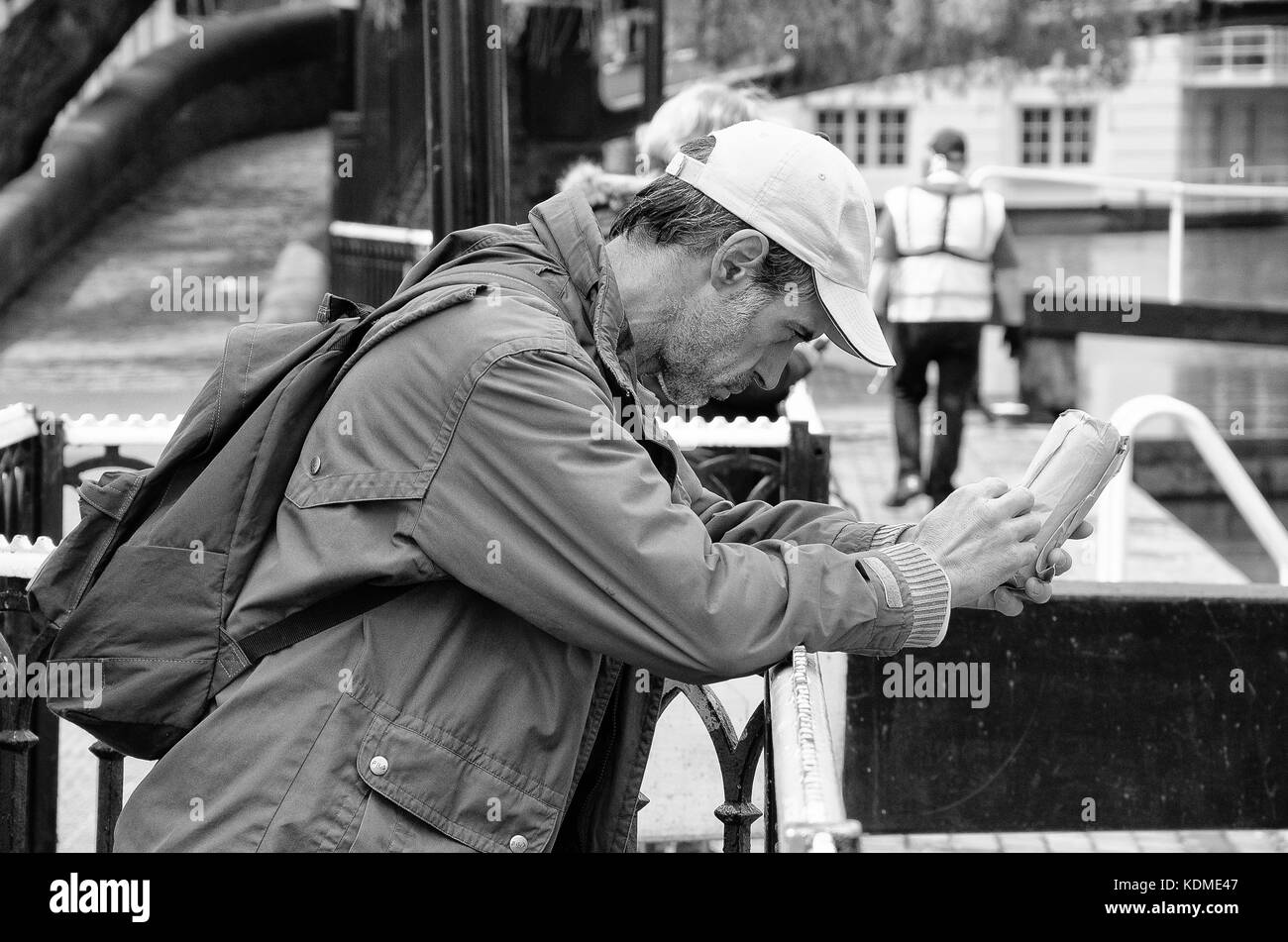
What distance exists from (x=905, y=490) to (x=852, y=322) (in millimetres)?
7433

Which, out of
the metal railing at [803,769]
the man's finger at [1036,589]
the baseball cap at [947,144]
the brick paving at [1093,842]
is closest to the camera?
the metal railing at [803,769]

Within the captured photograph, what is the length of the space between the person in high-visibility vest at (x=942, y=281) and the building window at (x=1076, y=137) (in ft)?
109

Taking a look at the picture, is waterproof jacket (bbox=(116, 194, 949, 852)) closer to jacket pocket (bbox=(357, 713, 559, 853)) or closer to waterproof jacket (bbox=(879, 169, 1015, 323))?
jacket pocket (bbox=(357, 713, 559, 853))

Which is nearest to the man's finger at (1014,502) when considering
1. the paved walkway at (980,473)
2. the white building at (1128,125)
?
the paved walkway at (980,473)

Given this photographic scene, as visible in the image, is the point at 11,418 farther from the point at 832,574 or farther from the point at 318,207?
the point at 318,207

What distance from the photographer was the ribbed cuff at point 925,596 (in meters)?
2.20

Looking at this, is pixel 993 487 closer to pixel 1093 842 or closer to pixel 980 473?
pixel 1093 842

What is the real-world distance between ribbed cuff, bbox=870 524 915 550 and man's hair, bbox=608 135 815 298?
0.36 metres

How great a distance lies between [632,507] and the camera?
2020 mm

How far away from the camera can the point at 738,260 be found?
2.33 m

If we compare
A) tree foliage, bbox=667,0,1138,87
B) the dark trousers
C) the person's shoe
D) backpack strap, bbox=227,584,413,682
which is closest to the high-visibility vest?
the dark trousers

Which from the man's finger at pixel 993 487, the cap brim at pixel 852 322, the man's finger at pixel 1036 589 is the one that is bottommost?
the man's finger at pixel 1036 589

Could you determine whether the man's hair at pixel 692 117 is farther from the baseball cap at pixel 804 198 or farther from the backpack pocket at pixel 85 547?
the backpack pocket at pixel 85 547
